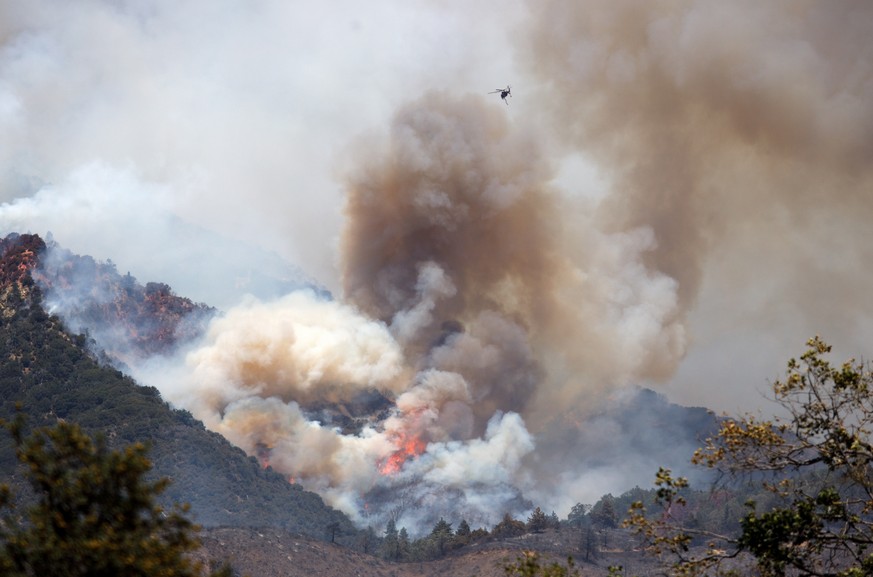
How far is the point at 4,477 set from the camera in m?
96.7

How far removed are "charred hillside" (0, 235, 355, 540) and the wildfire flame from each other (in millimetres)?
15736

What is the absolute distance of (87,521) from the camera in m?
19.2

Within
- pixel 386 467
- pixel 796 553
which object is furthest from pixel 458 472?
pixel 796 553

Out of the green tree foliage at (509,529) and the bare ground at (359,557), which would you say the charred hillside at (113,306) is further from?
the green tree foliage at (509,529)

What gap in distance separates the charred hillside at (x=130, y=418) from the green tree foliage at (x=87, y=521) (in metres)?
97.4

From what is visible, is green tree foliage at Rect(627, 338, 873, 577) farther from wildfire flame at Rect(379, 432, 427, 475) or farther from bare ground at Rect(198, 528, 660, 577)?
wildfire flame at Rect(379, 432, 427, 475)

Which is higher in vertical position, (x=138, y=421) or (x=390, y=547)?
(x=138, y=421)

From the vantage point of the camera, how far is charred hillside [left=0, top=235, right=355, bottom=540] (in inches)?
4685

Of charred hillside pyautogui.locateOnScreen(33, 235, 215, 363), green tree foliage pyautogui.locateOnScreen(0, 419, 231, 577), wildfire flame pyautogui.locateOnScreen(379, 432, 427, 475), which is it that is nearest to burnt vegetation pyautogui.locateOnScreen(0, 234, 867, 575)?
charred hillside pyautogui.locateOnScreen(33, 235, 215, 363)

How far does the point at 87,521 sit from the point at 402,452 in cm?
13796

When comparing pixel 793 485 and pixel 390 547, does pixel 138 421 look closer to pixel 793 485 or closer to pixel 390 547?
pixel 390 547

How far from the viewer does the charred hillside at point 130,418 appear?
119000 mm

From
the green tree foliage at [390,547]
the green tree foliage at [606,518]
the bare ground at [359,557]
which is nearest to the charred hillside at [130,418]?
the green tree foliage at [390,547]

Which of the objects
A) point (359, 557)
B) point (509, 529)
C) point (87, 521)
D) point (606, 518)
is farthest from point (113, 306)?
point (87, 521)
